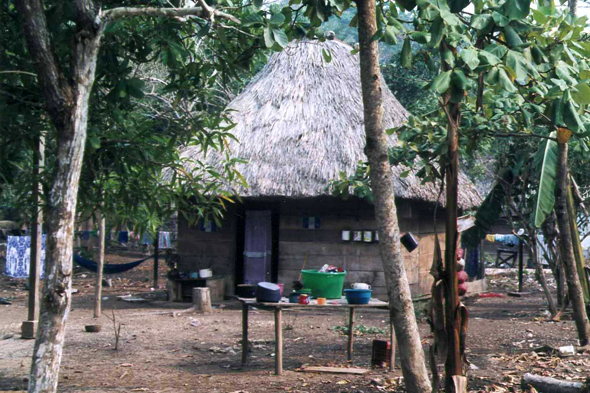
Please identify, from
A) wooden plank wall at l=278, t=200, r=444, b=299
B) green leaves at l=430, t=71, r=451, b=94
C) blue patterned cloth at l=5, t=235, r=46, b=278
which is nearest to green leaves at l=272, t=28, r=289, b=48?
green leaves at l=430, t=71, r=451, b=94

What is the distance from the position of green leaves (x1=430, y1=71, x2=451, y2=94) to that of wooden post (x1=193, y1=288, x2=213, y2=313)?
24.4 ft

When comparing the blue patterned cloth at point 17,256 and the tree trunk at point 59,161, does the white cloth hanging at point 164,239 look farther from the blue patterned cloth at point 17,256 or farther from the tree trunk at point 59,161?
the tree trunk at point 59,161

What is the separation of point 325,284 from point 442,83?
3.63m

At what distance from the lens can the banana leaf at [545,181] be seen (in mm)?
6086

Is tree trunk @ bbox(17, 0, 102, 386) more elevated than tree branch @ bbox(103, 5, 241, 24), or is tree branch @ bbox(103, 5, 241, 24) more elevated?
tree branch @ bbox(103, 5, 241, 24)

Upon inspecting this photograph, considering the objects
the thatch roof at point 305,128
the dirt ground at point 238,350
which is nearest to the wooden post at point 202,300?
the dirt ground at point 238,350

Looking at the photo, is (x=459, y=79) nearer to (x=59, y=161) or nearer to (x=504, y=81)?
(x=504, y=81)

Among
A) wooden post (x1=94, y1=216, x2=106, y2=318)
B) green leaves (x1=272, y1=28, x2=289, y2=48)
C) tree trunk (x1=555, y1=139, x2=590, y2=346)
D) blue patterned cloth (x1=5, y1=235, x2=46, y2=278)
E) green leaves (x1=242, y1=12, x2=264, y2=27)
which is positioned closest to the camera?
green leaves (x1=272, y1=28, x2=289, y2=48)

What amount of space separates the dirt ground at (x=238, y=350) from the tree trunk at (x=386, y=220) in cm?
139

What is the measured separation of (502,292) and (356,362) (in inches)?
327

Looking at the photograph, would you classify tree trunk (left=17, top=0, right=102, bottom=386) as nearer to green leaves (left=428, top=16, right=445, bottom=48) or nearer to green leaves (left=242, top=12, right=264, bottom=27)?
green leaves (left=242, top=12, right=264, bottom=27)

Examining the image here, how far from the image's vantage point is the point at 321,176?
10.8m

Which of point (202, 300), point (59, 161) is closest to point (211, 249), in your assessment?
point (202, 300)

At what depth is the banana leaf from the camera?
20.0 feet
